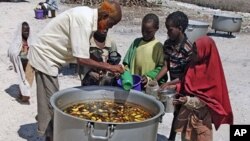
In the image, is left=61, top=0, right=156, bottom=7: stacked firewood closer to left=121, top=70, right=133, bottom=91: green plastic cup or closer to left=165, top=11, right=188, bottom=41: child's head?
left=165, top=11, right=188, bottom=41: child's head

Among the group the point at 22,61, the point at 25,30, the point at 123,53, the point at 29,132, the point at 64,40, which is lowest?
the point at 29,132

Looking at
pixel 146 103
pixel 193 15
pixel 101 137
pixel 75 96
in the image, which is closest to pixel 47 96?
pixel 75 96

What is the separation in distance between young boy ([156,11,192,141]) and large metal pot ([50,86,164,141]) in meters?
0.61

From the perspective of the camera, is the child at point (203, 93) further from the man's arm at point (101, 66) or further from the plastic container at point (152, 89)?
the man's arm at point (101, 66)

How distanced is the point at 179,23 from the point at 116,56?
0.67 meters

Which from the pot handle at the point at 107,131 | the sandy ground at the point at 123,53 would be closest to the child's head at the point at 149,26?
the sandy ground at the point at 123,53

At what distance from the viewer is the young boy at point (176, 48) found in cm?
411

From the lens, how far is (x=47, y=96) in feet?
13.8

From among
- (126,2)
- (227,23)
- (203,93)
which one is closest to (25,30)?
(203,93)

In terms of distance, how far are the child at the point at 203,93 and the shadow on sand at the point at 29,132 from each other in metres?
1.81

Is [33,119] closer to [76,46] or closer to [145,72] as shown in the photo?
[145,72]

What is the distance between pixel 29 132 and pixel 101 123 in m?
2.35

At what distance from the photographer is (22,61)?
5945 millimetres

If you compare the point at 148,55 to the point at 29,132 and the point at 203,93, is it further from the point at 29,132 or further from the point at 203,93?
the point at 29,132
